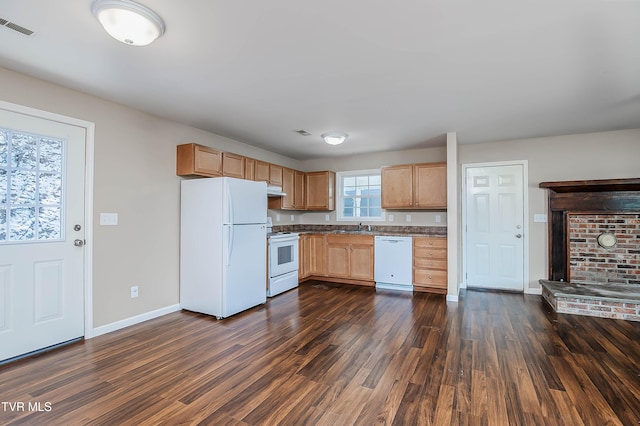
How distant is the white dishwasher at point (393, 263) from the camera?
4727mm

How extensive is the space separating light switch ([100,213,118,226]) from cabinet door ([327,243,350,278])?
327cm

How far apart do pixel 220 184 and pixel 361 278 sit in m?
2.87

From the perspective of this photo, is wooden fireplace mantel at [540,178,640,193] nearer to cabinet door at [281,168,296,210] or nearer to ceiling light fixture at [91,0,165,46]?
cabinet door at [281,168,296,210]

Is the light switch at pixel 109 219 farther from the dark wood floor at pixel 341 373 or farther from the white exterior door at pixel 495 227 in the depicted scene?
the white exterior door at pixel 495 227

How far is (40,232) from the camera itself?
262 centimetres

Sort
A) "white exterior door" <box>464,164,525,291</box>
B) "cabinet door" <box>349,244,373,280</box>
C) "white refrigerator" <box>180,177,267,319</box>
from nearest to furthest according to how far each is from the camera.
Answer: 1. "white refrigerator" <box>180,177,267,319</box>
2. "white exterior door" <box>464,164,525,291</box>
3. "cabinet door" <box>349,244,373,280</box>

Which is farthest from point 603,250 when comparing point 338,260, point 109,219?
point 109,219

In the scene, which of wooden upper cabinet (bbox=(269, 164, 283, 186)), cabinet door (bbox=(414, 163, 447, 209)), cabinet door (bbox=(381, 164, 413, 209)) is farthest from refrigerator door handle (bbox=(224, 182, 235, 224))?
cabinet door (bbox=(414, 163, 447, 209))

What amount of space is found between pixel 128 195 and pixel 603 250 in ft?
19.9

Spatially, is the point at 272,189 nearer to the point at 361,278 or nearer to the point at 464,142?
the point at 361,278

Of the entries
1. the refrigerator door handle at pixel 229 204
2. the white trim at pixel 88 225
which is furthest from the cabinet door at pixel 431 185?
the white trim at pixel 88 225

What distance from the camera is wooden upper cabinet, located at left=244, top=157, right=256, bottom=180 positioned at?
4331 millimetres

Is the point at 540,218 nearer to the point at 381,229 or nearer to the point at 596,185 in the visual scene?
the point at 596,185

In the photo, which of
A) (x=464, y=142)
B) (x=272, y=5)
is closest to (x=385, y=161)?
(x=464, y=142)
